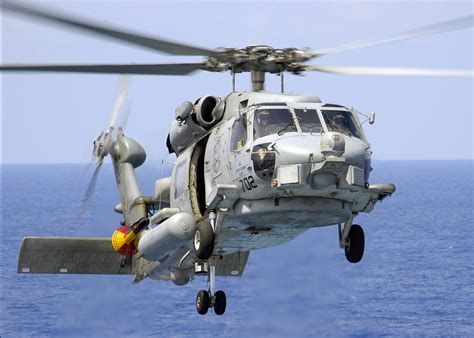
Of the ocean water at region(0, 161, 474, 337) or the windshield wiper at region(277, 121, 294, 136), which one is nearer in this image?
the windshield wiper at region(277, 121, 294, 136)

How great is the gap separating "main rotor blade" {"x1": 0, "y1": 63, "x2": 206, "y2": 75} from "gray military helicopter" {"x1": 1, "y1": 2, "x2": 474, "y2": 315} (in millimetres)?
24

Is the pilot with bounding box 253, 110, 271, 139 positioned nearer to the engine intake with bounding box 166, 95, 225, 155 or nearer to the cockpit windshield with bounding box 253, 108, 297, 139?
the cockpit windshield with bounding box 253, 108, 297, 139

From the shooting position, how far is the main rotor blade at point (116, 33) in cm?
2045

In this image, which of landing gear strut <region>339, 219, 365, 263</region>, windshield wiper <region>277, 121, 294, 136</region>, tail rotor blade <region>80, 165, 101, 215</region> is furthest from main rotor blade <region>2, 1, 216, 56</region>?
tail rotor blade <region>80, 165, 101, 215</region>

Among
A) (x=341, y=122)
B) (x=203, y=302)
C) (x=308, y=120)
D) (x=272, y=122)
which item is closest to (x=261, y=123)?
(x=272, y=122)

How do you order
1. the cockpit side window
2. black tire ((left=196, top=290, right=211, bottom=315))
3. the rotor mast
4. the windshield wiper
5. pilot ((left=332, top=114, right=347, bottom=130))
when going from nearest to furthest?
1. the windshield wiper
2. the cockpit side window
3. pilot ((left=332, top=114, right=347, bottom=130))
4. the rotor mast
5. black tire ((left=196, top=290, right=211, bottom=315))

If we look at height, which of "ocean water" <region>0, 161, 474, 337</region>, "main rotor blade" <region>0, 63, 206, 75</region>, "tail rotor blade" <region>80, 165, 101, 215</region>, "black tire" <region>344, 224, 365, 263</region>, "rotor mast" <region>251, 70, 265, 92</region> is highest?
"main rotor blade" <region>0, 63, 206, 75</region>

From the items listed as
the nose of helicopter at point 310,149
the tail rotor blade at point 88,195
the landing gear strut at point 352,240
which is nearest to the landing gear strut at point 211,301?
the landing gear strut at point 352,240

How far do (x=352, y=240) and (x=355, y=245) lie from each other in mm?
141

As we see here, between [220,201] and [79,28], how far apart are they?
18.4 ft

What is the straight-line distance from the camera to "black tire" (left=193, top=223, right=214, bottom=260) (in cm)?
2605

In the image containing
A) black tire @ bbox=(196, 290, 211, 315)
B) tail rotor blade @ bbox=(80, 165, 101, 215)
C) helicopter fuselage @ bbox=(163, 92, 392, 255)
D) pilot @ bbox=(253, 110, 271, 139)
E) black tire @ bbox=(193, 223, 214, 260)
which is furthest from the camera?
tail rotor blade @ bbox=(80, 165, 101, 215)

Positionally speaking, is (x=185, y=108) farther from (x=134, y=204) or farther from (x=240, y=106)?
(x=134, y=204)

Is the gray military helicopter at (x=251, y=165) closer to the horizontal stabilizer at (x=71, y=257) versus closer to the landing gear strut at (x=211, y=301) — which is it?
the landing gear strut at (x=211, y=301)
